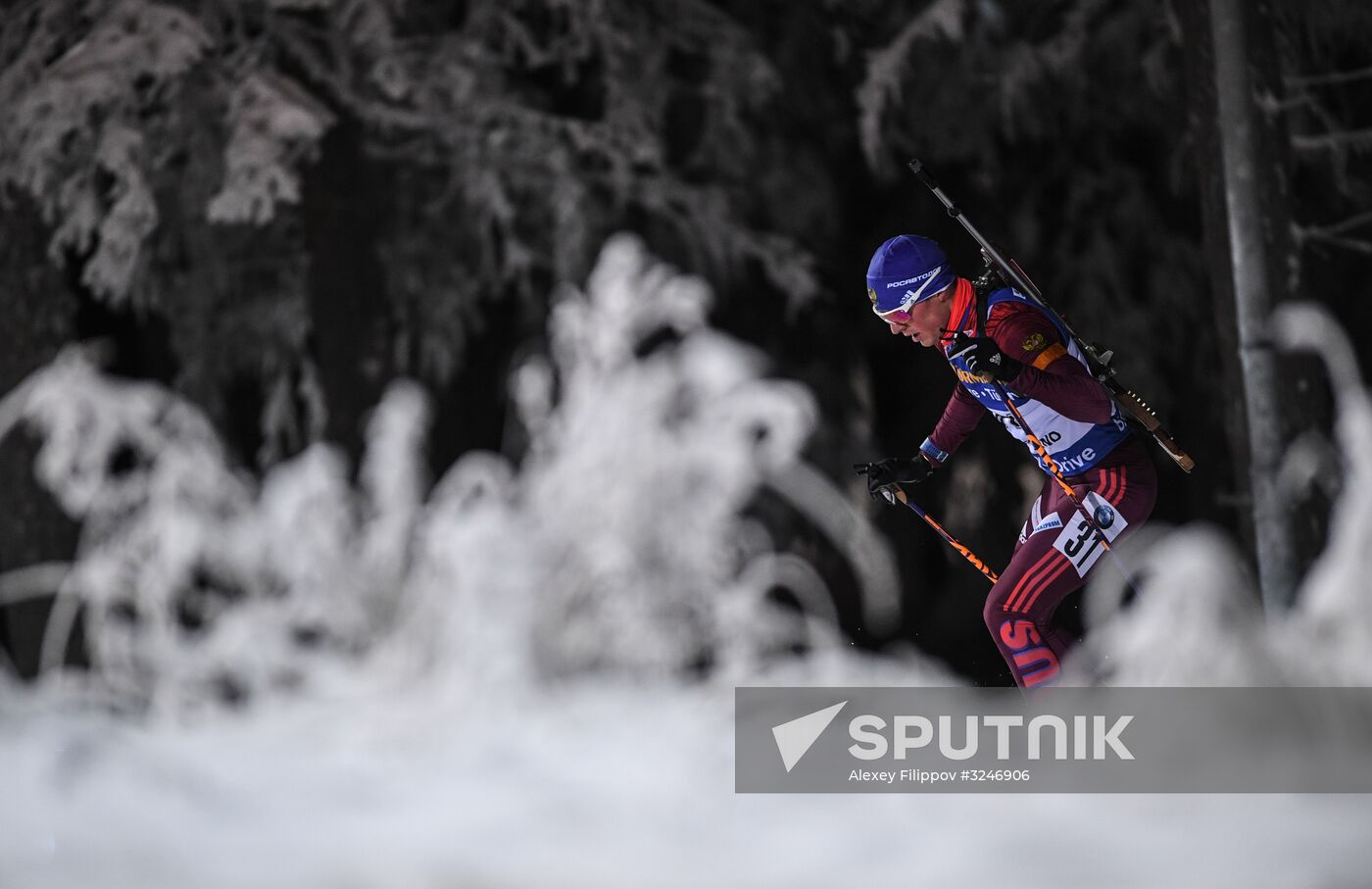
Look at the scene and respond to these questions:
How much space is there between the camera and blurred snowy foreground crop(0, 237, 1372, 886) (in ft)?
7.57

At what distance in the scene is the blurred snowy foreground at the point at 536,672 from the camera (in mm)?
2309

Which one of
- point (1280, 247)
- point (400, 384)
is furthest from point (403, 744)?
point (400, 384)

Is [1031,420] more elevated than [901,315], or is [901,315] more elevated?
[901,315]

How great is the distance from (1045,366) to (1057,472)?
0.48 m

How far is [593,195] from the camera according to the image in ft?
29.8

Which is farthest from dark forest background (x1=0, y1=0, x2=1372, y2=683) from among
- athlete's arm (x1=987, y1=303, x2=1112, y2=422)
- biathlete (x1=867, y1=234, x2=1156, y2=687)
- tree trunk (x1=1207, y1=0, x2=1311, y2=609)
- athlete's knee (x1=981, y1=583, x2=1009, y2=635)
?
athlete's knee (x1=981, y1=583, x2=1009, y2=635)

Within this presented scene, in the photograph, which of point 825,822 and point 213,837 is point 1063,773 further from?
point 213,837

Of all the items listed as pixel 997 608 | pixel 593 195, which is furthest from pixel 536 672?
pixel 593 195

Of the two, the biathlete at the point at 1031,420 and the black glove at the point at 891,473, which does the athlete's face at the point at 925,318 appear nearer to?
the biathlete at the point at 1031,420

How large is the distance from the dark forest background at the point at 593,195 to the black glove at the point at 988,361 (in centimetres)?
372

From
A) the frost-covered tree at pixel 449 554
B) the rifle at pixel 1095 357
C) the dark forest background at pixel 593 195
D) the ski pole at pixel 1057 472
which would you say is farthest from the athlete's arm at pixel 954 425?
the dark forest background at pixel 593 195

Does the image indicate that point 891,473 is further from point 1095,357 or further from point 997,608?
point 1095,357

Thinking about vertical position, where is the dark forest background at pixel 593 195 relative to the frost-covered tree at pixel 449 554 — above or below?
above

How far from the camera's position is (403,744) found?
2889 mm
